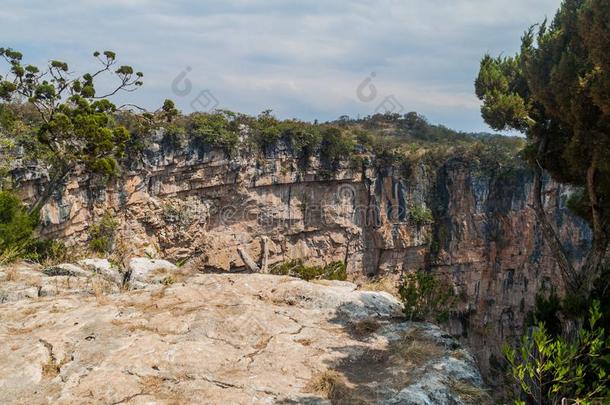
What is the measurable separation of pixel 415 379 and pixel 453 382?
0.35 meters

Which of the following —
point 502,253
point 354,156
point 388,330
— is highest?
point 354,156

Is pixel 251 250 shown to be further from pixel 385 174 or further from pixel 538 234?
pixel 538 234

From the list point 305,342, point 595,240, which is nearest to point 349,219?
point 595,240

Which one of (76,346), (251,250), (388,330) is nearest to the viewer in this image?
(76,346)

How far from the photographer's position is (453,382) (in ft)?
14.8

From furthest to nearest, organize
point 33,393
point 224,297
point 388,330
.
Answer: point 224,297 < point 388,330 < point 33,393

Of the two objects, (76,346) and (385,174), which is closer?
(76,346)

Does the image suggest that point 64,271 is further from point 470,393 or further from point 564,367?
point 564,367

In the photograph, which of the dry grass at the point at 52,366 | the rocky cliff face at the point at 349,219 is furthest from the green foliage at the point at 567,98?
the rocky cliff face at the point at 349,219

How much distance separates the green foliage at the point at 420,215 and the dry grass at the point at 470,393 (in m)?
24.6

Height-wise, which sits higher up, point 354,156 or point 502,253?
point 354,156

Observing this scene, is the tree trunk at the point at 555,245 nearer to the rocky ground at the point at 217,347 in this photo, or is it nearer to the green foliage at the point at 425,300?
the green foliage at the point at 425,300

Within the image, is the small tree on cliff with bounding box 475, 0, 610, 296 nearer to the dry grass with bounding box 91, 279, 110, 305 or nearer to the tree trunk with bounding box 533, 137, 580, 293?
the tree trunk with bounding box 533, 137, 580, 293

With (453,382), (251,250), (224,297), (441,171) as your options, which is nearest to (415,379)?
(453,382)
